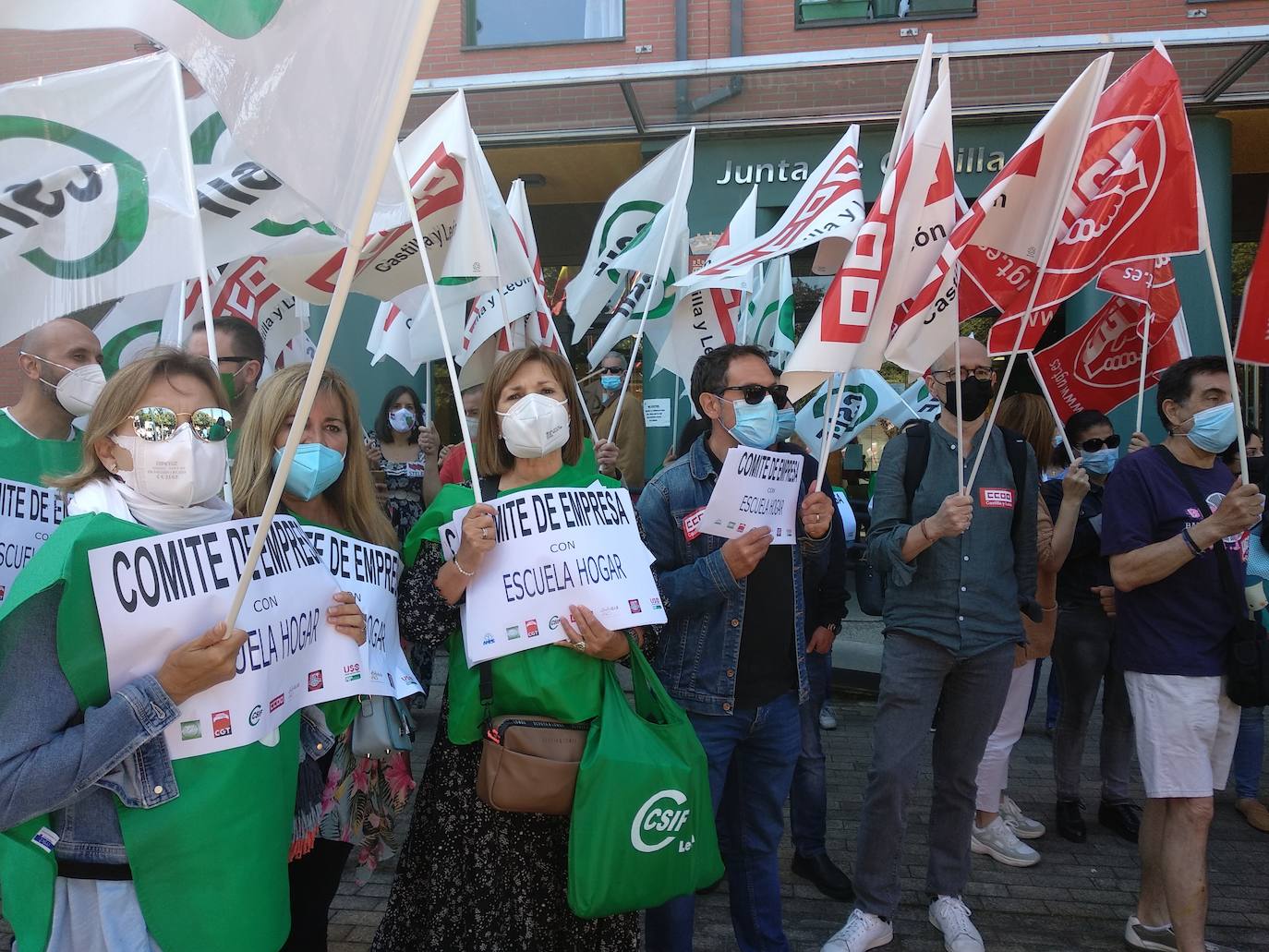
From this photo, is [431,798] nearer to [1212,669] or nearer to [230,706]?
[230,706]

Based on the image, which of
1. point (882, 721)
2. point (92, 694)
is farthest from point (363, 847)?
point (882, 721)

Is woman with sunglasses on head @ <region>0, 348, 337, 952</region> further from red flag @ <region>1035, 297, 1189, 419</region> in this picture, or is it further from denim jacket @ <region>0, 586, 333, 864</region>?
red flag @ <region>1035, 297, 1189, 419</region>

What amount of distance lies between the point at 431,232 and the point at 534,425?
5.51 feet

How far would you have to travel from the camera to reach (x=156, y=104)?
120 inches

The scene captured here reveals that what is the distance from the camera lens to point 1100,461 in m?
5.00

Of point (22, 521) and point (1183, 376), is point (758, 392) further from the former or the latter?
point (22, 521)

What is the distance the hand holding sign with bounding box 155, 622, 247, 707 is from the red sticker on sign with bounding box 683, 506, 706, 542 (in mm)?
1569

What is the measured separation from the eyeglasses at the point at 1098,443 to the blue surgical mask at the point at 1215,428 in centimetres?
148

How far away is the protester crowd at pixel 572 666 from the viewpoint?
1.88m

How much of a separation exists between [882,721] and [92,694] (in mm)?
2700

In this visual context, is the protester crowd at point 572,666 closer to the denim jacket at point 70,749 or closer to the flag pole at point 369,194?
the denim jacket at point 70,749

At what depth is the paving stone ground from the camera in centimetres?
375

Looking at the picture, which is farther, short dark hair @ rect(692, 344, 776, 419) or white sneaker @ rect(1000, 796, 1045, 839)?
white sneaker @ rect(1000, 796, 1045, 839)

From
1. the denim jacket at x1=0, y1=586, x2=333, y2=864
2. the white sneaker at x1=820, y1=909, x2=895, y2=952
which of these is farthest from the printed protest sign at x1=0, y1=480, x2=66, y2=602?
the white sneaker at x1=820, y1=909, x2=895, y2=952
